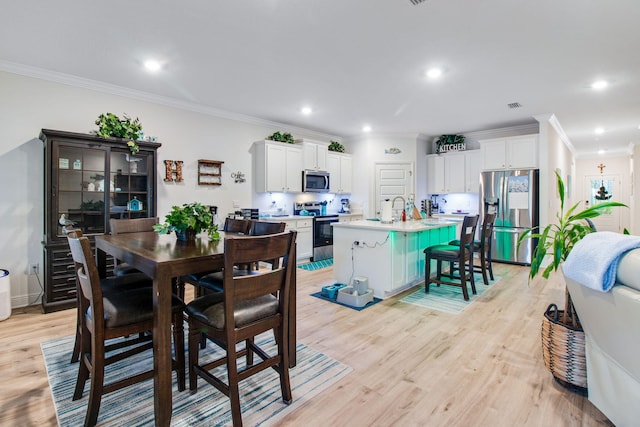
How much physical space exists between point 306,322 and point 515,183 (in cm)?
470

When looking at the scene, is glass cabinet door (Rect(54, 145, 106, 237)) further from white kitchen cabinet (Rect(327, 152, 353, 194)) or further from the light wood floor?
white kitchen cabinet (Rect(327, 152, 353, 194))

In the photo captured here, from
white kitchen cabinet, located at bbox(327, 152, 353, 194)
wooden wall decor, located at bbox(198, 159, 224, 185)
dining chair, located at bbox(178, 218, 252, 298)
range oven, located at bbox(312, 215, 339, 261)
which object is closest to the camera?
dining chair, located at bbox(178, 218, 252, 298)

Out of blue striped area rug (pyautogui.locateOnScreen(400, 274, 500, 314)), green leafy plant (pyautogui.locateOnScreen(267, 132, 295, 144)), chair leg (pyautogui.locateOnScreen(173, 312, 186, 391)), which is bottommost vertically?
blue striped area rug (pyautogui.locateOnScreen(400, 274, 500, 314))

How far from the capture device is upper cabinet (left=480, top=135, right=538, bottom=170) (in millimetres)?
5703

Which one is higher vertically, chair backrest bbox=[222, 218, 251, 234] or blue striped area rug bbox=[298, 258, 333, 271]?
chair backrest bbox=[222, 218, 251, 234]

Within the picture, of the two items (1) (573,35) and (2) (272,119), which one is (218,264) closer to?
(1) (573,35)

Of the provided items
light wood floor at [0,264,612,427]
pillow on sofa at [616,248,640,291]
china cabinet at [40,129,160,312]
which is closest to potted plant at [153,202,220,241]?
light wood floor at [0,264,612,427]

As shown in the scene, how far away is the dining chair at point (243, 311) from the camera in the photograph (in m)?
1.61

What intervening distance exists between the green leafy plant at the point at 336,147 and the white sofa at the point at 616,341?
5564mm

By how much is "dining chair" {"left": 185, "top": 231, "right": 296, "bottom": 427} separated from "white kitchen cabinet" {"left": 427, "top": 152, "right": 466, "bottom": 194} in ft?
19.6

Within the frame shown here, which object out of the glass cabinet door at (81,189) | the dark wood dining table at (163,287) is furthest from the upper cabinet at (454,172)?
the dark wood dining table at (163,287)

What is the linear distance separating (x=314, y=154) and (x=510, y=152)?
11.7 ft

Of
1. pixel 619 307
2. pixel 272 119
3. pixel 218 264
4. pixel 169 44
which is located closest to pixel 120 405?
pixel 218 264

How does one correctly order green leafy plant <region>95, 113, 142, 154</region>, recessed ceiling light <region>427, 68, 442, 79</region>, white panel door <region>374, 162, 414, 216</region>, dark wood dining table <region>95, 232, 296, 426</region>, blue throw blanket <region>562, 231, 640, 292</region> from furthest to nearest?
1. white panel door <region>374, 162, 414, 216</region>
2. green leafy plant <region>95, 113, 142, 154</region>
3. recessed ceiling light <region>427, 68, 442, 79</region>
4. dark wood dining table <region>95, 232, 296, 426</region>
5. blue throw blanket <region>562, 231, 640, 292</region>
